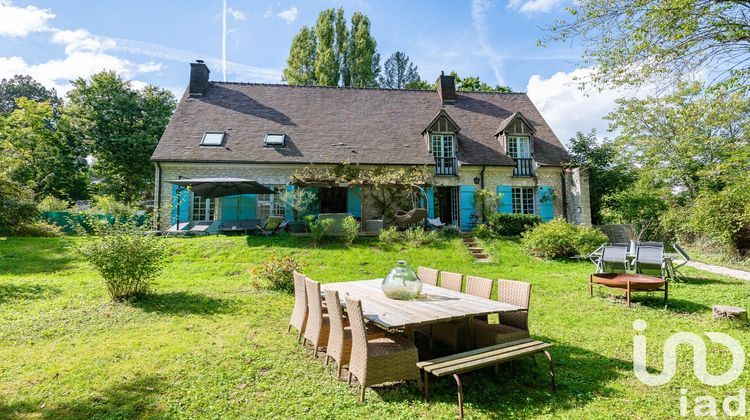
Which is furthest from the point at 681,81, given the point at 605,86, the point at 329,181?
the point at 329,181

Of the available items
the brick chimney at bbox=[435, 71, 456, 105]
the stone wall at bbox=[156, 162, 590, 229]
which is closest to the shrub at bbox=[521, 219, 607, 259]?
the stone wall at bbox=[156, 162, 590, 229]

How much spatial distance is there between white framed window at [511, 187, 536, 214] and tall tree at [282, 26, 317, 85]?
19746mm

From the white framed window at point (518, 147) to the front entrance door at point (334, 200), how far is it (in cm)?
782

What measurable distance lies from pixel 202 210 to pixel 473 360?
1416cm

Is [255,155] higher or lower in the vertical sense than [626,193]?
higher

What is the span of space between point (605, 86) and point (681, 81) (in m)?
1.10

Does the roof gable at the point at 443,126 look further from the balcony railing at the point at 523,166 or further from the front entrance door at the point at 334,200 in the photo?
the front entrance door at the point at 334,200

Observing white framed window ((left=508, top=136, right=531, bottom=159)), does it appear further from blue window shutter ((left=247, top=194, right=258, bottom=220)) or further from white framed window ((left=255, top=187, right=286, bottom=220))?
blue window shutter ((left=247, top=194, right=258, bottom=220))

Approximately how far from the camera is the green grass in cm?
316

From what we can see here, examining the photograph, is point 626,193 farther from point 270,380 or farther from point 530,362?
point 270,380

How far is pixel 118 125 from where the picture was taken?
73.7 feet

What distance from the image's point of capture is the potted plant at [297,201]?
13.1 meters

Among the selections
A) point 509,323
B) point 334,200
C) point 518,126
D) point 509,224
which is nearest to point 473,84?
point 518,126

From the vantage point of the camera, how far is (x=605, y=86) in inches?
267
